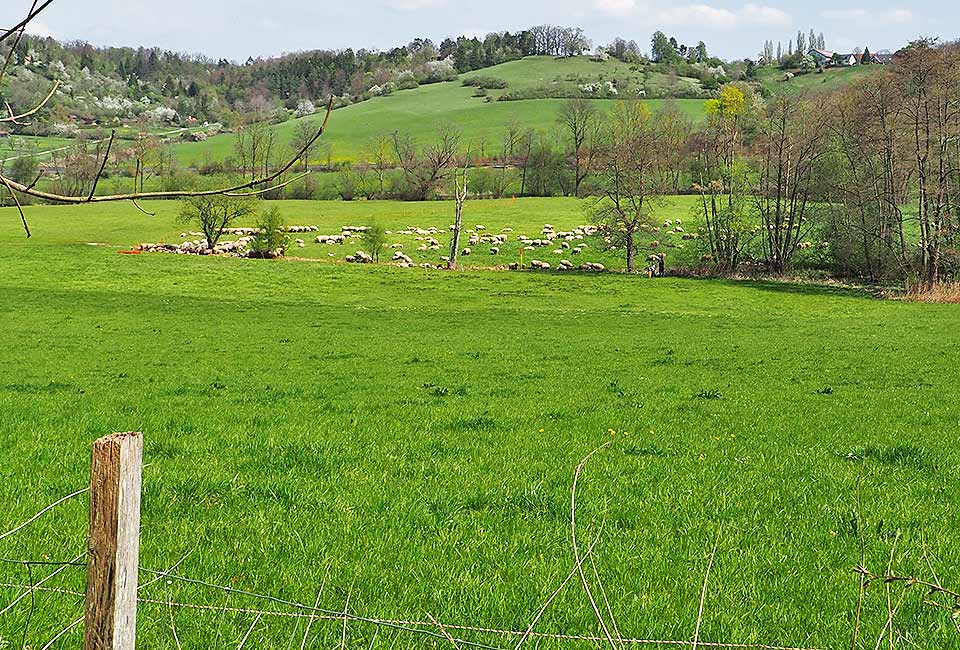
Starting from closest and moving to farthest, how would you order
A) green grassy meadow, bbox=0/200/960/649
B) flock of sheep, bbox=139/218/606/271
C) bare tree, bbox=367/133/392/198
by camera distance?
green grassy meadow, bbox=0/200/960/649 < flock of sheep, bbox=139/218/606/271 < bare tree, bbox=367/133/392/198

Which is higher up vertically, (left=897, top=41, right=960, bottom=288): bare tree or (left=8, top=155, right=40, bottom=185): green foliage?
(left=897, top=41, right=960, bottom=288): bare tree

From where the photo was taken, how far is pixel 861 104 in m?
43.4

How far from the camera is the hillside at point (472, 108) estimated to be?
390 ft

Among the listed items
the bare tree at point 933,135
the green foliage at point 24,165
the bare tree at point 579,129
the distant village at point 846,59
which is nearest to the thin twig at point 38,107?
the green foliage at point 24,165

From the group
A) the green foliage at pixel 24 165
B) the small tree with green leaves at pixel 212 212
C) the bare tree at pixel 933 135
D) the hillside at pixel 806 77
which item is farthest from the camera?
the hillside at pixel 806 77

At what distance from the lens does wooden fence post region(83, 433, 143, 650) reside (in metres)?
1.89

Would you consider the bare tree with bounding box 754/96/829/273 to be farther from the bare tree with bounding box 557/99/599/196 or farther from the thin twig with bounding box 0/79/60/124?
the thin twig with bounding box 0/79/60/124

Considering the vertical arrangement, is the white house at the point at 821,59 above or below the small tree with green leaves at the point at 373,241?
above

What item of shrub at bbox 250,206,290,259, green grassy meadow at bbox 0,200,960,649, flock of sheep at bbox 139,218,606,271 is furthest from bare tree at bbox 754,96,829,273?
shrub at bbox 250,206,290,259

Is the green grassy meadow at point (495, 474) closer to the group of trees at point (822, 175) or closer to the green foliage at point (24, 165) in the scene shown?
the green foliage at point (24, 165)

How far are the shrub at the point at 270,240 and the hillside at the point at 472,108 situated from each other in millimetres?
46059

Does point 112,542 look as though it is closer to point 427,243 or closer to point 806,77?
point 427,243

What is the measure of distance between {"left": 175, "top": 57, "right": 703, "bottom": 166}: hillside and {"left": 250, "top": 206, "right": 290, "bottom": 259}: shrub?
A: 46.1 m

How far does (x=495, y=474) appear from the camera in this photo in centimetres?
784
